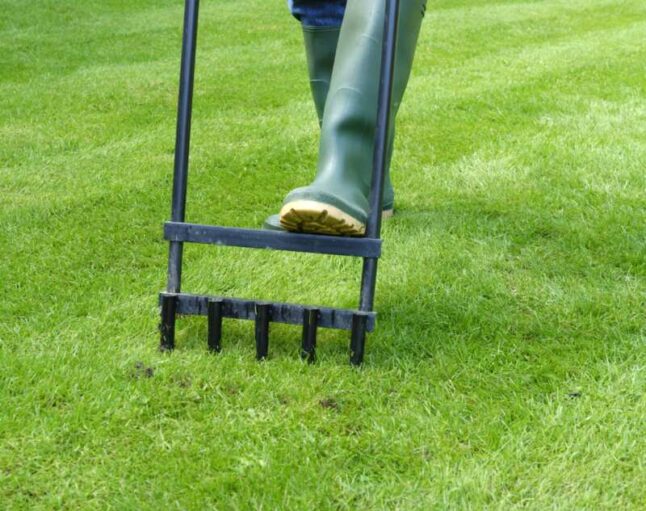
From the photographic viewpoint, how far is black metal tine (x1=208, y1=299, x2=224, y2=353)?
222cm

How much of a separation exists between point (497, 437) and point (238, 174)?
2528 mm

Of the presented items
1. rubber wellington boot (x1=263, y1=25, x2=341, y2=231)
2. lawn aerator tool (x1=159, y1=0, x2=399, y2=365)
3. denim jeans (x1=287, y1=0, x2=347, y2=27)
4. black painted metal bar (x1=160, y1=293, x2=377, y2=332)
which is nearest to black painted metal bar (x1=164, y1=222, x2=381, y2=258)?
lawn aerator tool (x1=159, y1=0, x2=399, y2=365)

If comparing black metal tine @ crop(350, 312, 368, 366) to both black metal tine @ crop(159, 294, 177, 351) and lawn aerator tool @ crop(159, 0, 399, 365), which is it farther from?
black metal tine @ crop(159, 294, 177, 351)

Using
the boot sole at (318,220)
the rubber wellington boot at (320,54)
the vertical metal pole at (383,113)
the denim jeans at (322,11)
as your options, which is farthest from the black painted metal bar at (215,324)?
the denim jeans at (322,11)

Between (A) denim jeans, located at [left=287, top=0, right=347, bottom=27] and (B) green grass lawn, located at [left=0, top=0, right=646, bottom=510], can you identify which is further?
(A) denim jeans, located at [left=287, top=0, right=347, bottom=27]

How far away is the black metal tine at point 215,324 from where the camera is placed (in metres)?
2.22

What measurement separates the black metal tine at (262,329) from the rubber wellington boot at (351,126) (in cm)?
20

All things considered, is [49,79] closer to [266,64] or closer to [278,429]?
[266,64]

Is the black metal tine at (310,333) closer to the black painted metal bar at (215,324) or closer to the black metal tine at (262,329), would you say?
the black metal tine at (262,329)

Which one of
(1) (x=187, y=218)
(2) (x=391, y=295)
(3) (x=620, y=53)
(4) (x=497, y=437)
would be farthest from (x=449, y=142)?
(3) (x=620, y=53)

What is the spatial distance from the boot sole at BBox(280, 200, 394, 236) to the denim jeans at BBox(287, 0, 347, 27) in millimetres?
1148

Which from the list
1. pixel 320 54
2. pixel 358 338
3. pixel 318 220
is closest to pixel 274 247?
pixel 318 220

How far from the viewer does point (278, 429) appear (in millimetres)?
1934

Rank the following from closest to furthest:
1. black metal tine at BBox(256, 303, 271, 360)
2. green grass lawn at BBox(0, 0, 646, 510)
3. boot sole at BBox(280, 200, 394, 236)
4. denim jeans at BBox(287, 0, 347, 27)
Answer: green grass lawn at BBox(0, 0, 646, 510) < boot sole at BBox(280, 200, 394, 236) < black metal tine at BBox(256, 303, 271, 360) < denim jeans at BBox(287, 0, 347, 27)
